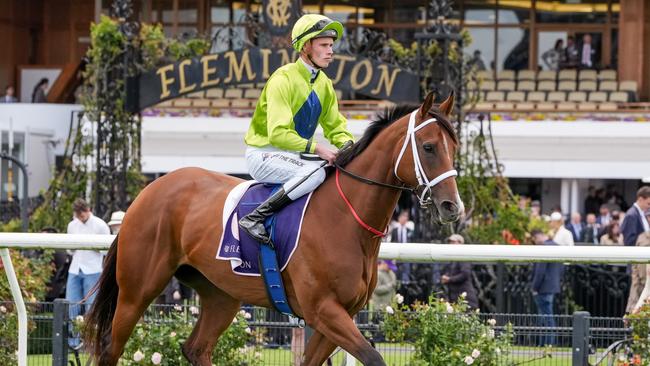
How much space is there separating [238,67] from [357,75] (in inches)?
47.6

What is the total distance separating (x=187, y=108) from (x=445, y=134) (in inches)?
674

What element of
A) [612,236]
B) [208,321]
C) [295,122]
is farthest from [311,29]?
[612,236]

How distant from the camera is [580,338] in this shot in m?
6.66

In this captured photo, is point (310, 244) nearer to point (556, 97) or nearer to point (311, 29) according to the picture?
point (311, 29)

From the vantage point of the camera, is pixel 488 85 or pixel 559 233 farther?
pixel 488 85

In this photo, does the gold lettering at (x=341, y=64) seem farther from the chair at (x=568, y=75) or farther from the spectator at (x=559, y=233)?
the chair at (x=568, y=75)

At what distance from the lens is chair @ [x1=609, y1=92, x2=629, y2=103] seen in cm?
2361

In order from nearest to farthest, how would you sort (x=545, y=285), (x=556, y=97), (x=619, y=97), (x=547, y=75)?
(x=545, y=285) → (x=619, y=97) → (x=556, y=97) → (x=547, y=75)

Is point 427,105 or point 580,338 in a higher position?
point 427,105

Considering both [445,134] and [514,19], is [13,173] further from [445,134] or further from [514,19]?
[445,134]

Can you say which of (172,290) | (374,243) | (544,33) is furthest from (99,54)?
(544,33)

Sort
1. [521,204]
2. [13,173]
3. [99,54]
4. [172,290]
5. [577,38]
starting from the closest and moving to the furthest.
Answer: [172,290] → [99,54] → [521,204] → [13,173] → [577,38]

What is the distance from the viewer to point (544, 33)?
26.9 meters


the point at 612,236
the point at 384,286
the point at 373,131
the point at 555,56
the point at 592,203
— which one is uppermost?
the point at 555,56
